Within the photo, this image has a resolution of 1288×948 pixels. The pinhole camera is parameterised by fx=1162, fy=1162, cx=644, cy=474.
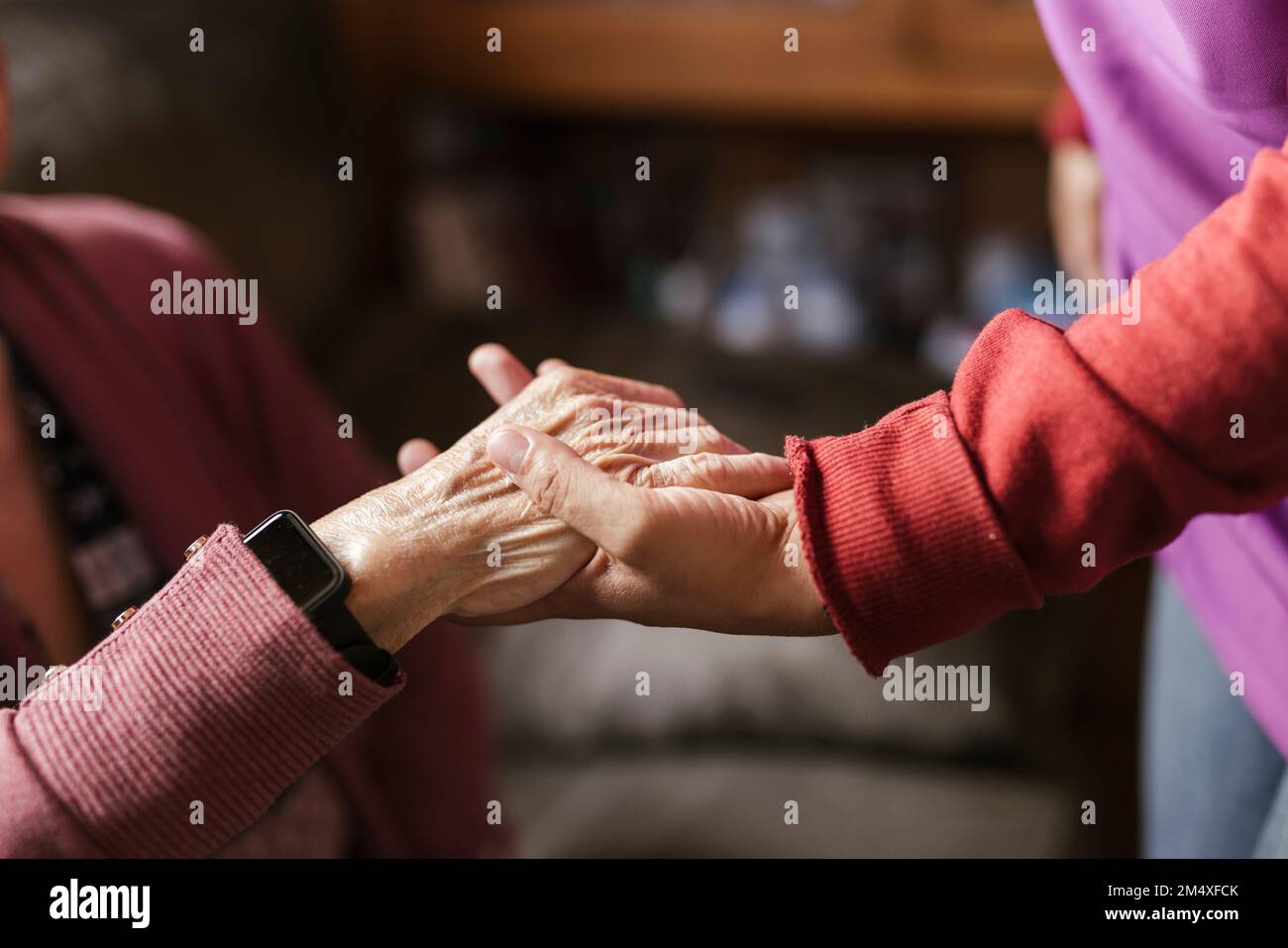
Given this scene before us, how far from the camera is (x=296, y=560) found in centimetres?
55

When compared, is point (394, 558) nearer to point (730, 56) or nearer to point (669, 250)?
point (730, 56)

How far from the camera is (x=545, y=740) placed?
1.45 m

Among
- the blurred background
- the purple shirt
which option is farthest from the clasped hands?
the blurred background

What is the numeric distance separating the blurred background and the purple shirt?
0.58 m

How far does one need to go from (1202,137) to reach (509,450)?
0.41 metres

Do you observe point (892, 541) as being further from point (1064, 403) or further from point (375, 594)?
point (375, 594)

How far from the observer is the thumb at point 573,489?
0.55 metres

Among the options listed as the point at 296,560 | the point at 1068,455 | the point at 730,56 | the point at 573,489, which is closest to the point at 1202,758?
the point at 1068,455

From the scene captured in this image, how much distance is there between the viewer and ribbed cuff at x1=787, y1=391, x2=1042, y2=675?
0.52 m

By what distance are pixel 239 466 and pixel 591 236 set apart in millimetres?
1250

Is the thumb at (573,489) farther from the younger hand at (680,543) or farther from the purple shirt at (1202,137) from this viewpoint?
the purple shirt at (1202,137)

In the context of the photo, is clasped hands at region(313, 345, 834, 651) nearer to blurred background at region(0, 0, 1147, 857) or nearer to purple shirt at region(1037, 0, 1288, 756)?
purple shirt at region(1037, 0, 1288, 756)

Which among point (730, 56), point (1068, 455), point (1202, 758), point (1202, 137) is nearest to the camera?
point (1068, 455)

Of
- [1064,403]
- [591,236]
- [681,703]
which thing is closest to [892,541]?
[1064,403]
